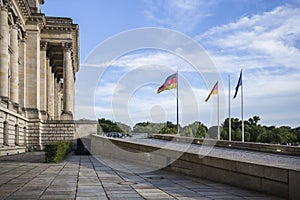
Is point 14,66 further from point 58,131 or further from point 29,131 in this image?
point 58,131

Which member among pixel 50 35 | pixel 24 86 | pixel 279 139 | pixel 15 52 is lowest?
pixel 279 139

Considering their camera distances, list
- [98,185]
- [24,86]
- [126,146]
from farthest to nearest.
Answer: [24,86], [126,146], [98,185]

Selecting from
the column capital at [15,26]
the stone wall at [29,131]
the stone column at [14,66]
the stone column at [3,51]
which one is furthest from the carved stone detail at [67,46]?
the stone column at [3,51]

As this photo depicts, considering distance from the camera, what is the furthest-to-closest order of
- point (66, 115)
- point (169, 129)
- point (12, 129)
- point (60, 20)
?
point (169, 129), point (60, 20), point (66, 115), point (12, 129)

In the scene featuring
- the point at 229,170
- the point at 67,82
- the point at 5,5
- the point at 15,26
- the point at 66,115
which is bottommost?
the point at 229,170

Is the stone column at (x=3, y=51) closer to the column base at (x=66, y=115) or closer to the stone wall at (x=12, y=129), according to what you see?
the stone wall at (x=12, y=129)

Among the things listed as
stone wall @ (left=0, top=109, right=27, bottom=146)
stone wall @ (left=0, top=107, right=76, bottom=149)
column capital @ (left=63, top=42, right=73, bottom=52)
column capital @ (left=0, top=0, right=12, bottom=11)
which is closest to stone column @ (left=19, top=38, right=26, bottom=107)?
stone wall @ (left=0, top=107, right=76, bottom=149)

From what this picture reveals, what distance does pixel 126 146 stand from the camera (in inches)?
1102

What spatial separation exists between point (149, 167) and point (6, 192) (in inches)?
379

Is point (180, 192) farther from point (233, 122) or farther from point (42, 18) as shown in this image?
point (233, 122)

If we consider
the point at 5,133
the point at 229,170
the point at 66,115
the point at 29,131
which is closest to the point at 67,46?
the point at 66,115

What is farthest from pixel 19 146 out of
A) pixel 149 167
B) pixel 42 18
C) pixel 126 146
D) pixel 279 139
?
pixel 279 139

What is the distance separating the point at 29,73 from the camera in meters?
57.0

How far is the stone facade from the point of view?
4319 cm
